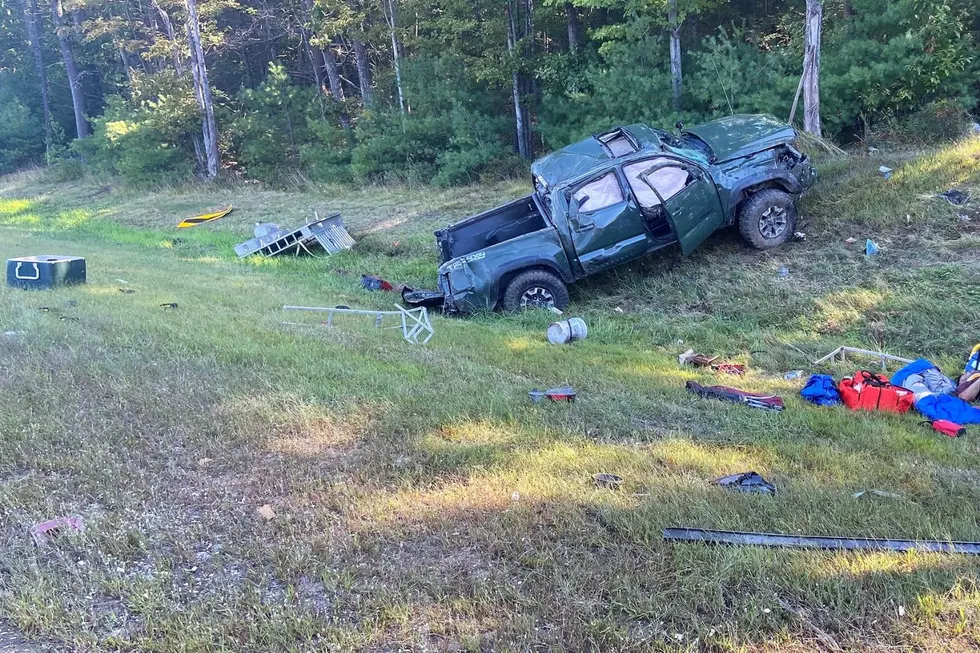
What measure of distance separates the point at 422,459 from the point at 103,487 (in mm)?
1717

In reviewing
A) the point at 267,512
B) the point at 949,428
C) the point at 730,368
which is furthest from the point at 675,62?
the point at 267,512

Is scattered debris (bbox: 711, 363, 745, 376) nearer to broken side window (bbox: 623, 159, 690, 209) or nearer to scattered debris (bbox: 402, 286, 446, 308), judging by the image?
broken side window (bbox: 623, 159, 690, 209)

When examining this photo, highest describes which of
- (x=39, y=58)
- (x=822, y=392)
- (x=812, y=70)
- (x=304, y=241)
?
(x=39, y=58)

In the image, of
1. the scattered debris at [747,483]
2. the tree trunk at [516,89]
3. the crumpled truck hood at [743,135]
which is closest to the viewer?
the scattered debris at [747,483]

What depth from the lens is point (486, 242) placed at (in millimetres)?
10477

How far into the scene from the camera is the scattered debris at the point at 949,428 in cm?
466

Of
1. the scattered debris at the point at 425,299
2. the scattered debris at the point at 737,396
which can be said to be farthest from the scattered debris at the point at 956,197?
the scattered debris at the point at 425,299

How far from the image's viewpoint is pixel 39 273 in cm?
962

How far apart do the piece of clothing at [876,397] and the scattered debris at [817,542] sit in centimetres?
217

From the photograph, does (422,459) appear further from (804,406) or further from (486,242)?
(486,242)

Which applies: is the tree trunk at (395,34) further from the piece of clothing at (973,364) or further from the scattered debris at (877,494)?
the scattered debris at (877,494)

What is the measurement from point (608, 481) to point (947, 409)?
2.82 metres

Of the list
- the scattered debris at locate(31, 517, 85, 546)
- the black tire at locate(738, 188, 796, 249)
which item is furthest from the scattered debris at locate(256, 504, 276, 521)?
the black tire at locate(738, 188, 796, 249)

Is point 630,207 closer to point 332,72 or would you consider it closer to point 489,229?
point 489,229
